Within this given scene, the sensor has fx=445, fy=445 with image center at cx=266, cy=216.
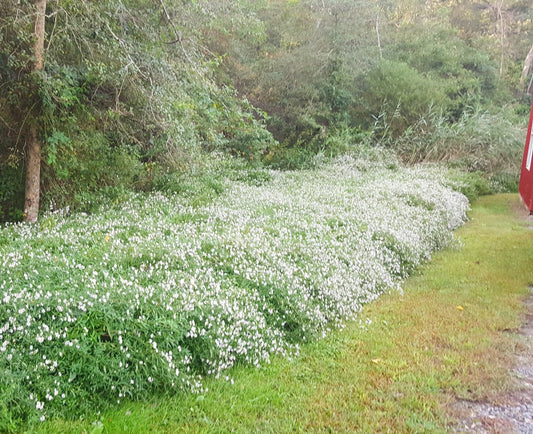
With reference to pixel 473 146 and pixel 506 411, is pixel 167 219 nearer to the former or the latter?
pixel 506 411

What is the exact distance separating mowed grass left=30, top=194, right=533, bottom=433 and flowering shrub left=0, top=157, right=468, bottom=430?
0.57 ft

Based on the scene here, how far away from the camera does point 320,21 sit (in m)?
21.0

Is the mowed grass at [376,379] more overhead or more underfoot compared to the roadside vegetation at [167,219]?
more underfoot

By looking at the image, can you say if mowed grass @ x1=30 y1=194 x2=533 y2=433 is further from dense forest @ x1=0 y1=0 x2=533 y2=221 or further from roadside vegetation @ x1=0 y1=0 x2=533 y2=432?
dense forest @ x1=0 y1=0 x2=533 y2=221

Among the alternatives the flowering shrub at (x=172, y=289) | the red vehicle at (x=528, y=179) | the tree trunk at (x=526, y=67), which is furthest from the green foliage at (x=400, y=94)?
the flowering shrub at (x=172, y=289)

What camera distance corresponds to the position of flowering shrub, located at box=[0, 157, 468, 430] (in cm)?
314

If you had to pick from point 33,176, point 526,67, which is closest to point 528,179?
point 33,176

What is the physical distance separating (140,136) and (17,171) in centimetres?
251

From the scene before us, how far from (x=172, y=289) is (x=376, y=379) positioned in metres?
1.98

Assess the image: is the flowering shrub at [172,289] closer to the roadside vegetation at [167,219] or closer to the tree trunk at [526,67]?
the roadside vegetation at [167,219]

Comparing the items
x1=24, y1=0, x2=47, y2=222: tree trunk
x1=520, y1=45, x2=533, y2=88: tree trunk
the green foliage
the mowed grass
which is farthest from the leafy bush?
x1=24, y1=0, x2=47, y2=222: tree trunk

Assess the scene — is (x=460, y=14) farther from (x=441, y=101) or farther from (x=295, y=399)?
(x=295, y=399)

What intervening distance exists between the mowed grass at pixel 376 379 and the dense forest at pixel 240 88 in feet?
17.9

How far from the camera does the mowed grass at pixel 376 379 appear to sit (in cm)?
316
